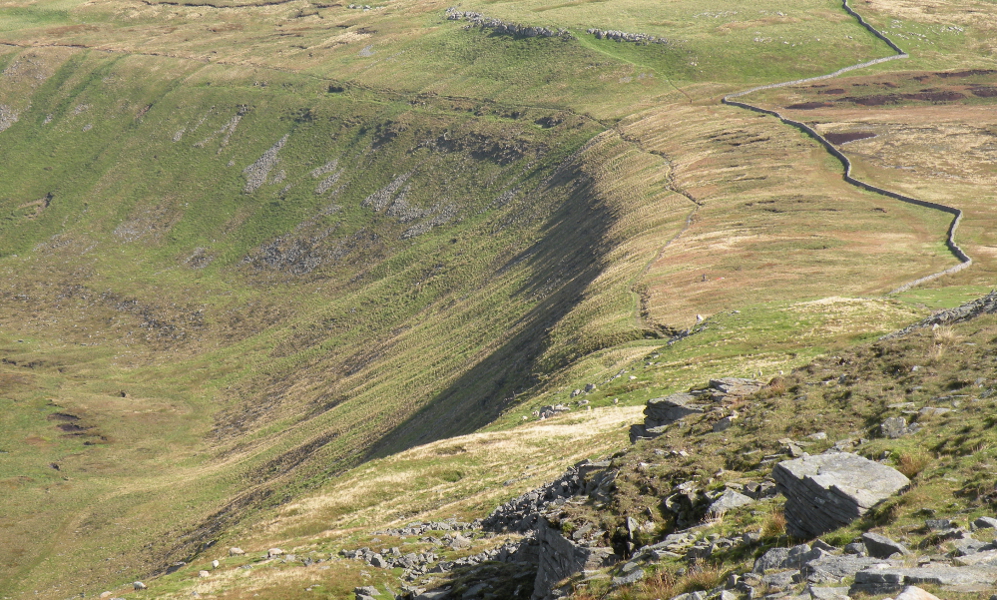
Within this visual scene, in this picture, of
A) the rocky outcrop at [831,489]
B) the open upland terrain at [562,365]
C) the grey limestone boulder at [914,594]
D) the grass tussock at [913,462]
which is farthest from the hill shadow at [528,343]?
the grey limestone boulder at [914,594]

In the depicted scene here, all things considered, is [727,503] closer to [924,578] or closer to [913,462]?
[913,462]

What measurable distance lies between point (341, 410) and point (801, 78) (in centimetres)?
13882

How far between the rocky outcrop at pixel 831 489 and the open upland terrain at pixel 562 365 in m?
0.09

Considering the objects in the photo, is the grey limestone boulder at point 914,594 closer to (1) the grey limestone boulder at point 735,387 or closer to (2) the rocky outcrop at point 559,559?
(2) the rocky outcrop at point 559,559

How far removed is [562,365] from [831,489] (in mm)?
51910

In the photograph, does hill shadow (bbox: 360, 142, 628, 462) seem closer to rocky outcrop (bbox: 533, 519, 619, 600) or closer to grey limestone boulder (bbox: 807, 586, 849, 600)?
rocky outcrop (bbox: 533, 519, 619, 600)

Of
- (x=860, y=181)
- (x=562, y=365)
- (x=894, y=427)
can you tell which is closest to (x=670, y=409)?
(x=894, y=427)

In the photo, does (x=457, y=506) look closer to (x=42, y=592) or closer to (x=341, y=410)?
(x=42, y=592)

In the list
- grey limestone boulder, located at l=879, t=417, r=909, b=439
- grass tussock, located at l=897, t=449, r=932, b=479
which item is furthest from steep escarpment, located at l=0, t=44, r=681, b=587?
grass tussock, located at l=897, t=449, r=932, b=479

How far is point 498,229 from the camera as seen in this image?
151m

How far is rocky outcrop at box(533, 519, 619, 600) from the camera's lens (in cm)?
2117

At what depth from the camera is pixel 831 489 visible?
17.8 meters

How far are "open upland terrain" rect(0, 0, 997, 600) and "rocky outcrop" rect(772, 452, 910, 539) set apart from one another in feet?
0.30

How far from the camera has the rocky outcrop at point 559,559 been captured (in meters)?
21.2
